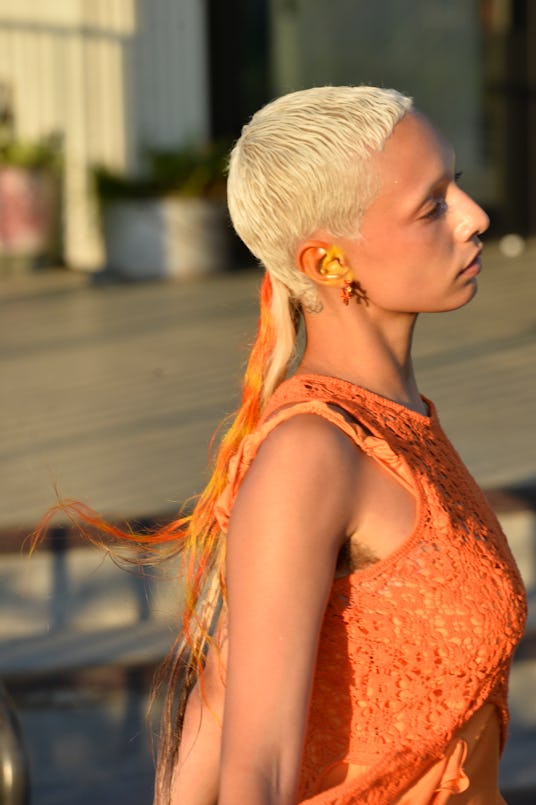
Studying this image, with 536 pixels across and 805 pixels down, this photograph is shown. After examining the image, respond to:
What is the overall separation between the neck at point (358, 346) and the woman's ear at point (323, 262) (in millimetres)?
62

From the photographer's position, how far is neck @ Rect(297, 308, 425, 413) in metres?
1.79

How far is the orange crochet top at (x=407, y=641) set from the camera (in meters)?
1.63

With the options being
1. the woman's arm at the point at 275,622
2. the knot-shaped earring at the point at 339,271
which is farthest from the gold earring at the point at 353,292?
the woman's arm at the point at 275,622


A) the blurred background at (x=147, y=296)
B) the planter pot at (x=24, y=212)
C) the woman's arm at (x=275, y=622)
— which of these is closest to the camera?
the woman's arm at (x=275, y=622)

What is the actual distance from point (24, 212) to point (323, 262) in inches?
331

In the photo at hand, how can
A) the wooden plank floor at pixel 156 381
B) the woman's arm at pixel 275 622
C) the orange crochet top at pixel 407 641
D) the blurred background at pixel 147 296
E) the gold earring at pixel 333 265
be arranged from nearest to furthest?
1. the woman's arm at pixel 275 622
2. the orange crochet top at pixel 407 641
3. the gold earring at pixel 333 265
4. the blurred background at pixel 147 296
5. the wooden plank floor at pixel 156 381

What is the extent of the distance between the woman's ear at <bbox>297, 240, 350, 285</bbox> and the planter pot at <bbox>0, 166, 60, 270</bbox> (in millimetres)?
8344

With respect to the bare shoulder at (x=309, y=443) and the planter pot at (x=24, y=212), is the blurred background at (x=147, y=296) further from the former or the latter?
the bare shoulder at (x=309, y=443)

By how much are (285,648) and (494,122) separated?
33.1 feet

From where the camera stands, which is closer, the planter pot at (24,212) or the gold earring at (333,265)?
the gold earring at (333,265)

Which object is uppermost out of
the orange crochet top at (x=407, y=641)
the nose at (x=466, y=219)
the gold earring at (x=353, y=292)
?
the nose at (x=466, y=219)

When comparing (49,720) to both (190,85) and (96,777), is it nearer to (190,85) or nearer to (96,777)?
(96,777)

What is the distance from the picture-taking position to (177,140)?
392 inches

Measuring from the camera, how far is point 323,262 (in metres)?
1.74
